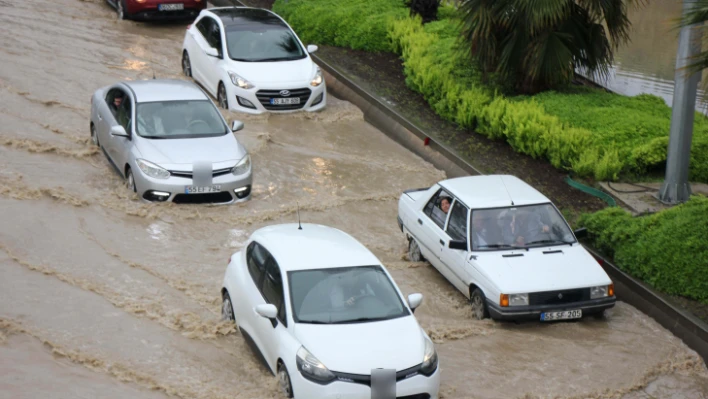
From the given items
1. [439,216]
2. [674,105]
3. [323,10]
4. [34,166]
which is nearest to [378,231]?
[439,216]

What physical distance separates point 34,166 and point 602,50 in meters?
9.84

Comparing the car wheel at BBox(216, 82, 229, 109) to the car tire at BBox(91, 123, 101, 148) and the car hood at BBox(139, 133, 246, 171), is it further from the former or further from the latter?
the car hood at BBox(139, 133, 246, 171)

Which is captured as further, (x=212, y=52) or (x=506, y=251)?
(x=212, y=52)

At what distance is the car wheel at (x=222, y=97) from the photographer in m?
20.1

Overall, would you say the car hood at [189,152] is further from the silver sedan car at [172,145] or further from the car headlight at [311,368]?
the car headlight at [311,368]

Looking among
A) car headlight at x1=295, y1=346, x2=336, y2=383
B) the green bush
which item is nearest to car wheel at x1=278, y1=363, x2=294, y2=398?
car headlight at x1=295, y1=346, x2=336, y2=383

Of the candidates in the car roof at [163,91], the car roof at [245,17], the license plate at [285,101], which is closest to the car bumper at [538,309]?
the car roof at [163,91]

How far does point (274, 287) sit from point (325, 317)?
73 centimetres

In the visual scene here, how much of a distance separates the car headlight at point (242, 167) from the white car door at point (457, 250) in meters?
3.73

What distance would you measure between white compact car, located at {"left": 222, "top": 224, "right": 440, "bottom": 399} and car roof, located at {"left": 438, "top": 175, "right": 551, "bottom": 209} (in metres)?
2.53

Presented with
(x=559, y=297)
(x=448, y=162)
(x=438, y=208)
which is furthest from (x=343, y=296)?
(x=448, y=162)

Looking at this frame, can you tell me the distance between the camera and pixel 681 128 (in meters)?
14.9

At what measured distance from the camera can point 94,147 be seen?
701 inches

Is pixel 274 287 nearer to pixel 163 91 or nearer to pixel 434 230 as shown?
→ pixel 434 230
